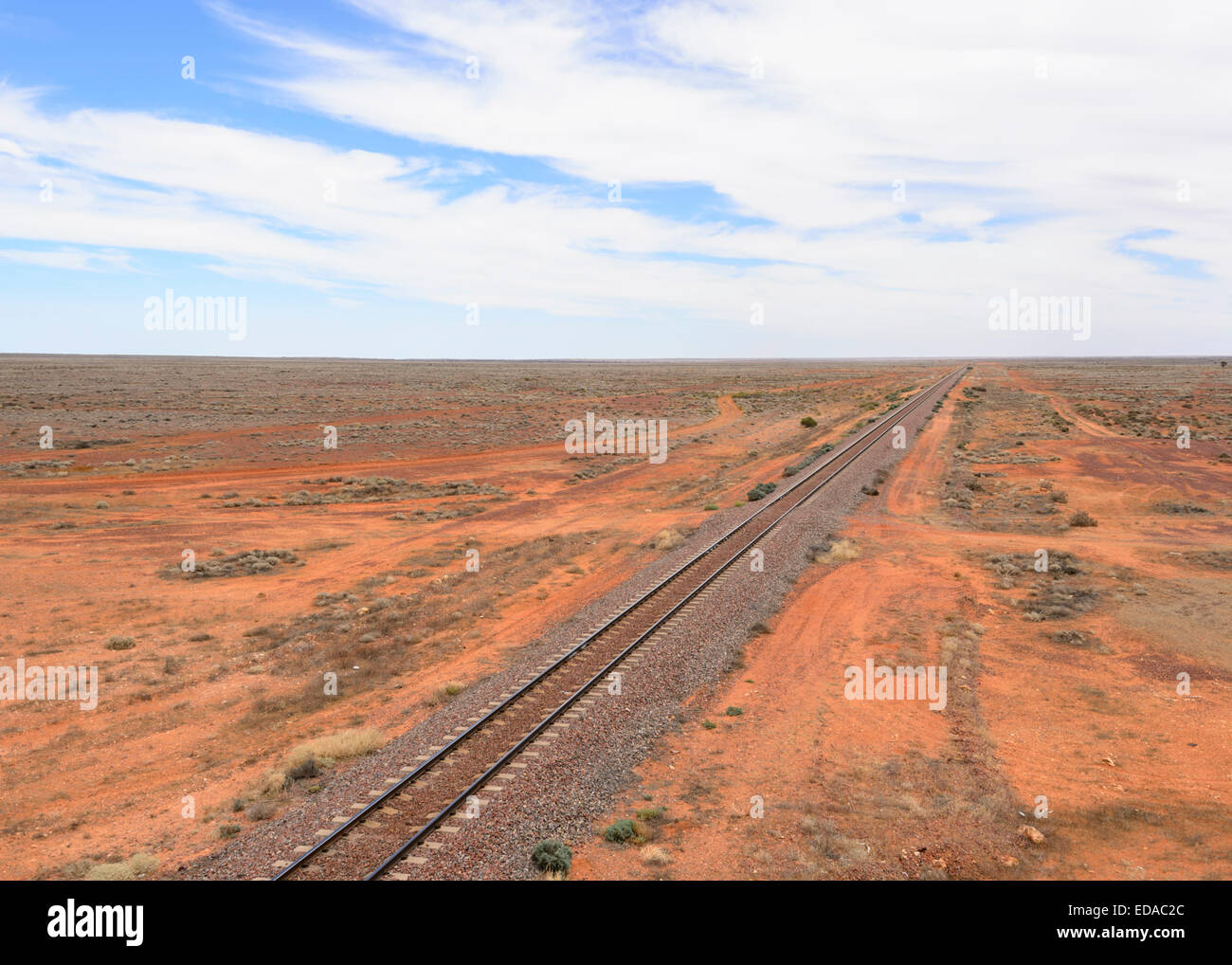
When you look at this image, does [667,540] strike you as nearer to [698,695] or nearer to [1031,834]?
[698,695]

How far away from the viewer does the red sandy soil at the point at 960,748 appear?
Answer: 8.47 meters

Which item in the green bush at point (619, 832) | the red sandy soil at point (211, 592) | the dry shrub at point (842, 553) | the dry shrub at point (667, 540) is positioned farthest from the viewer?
the dry shrub at point (667, 540)

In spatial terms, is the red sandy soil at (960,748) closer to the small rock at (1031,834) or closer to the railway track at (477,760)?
the small rock at (1031,834)

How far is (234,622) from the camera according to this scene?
58.9 feet

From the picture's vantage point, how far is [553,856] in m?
8.06

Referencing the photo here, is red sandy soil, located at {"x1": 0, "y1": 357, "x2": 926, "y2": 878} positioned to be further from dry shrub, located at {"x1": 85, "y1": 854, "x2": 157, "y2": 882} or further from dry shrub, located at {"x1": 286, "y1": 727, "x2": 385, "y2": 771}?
dry shrub, located at {"x1": 286, "y1": 727, "x2": 385, "y2": 771}

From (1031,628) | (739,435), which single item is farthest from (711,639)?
(739,435)

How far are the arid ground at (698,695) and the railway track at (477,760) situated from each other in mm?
1446

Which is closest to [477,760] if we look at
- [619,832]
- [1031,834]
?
[619,832]

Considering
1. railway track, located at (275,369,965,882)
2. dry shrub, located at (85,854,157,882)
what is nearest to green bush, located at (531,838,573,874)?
railway track, located at (275,369,965,882)

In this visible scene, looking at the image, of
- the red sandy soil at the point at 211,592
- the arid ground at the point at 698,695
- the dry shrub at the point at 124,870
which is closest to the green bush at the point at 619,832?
the arid ground at the point at 698,695
